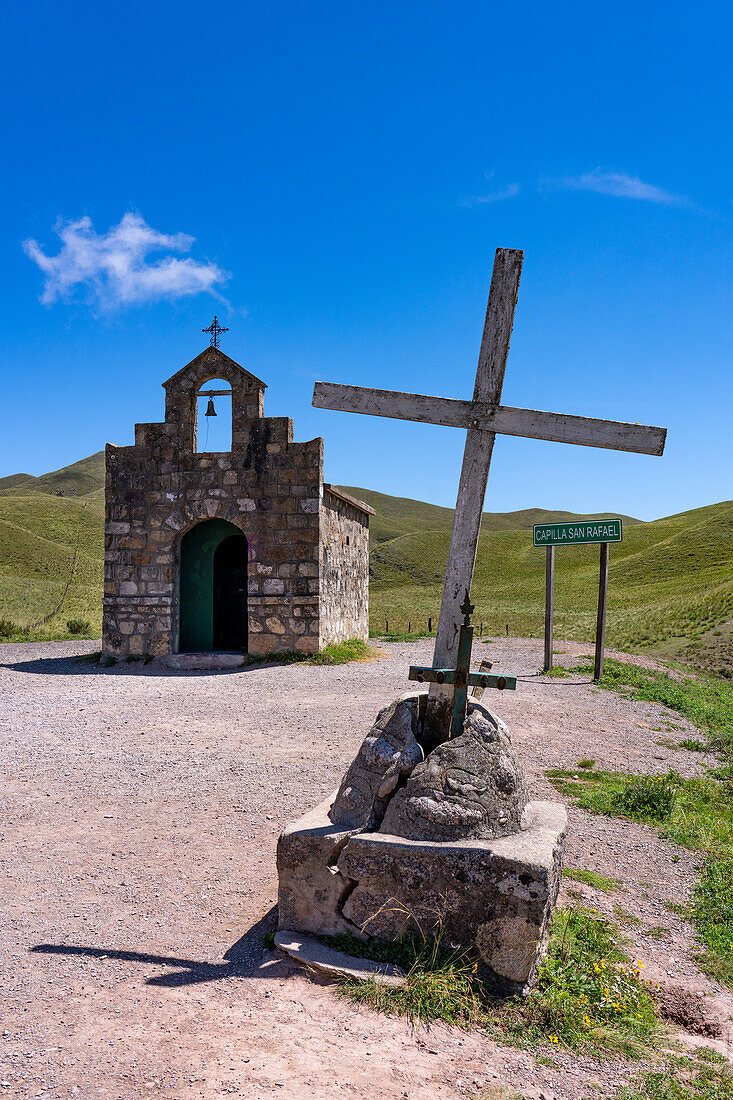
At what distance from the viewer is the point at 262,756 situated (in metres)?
6.87

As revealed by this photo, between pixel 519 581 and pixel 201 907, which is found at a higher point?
pixel 519 581

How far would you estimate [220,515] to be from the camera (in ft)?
44.5

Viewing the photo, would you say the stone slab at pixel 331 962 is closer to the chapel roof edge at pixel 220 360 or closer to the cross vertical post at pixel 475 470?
the cross vertical post at pixel 475 470

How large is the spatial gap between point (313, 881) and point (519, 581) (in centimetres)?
5614

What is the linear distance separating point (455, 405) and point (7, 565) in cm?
4716

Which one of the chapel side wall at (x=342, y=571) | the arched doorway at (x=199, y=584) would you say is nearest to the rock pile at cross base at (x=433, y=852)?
the chapel side wall at (x=342, y=571)

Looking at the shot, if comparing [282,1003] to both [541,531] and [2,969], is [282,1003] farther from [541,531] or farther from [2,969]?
[541,531]

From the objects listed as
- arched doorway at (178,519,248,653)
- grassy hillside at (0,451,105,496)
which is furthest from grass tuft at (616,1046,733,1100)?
grassy hillside at (0,451,105,496)

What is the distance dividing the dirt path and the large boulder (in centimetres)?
79

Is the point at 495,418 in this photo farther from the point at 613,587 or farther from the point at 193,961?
the point at 613,587

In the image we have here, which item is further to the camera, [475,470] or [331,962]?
[475,470]

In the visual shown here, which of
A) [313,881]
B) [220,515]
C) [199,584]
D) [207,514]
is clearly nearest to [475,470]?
[313,881]

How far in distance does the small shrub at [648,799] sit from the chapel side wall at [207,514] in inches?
321

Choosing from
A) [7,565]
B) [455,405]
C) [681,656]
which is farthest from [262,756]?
[7,565]
